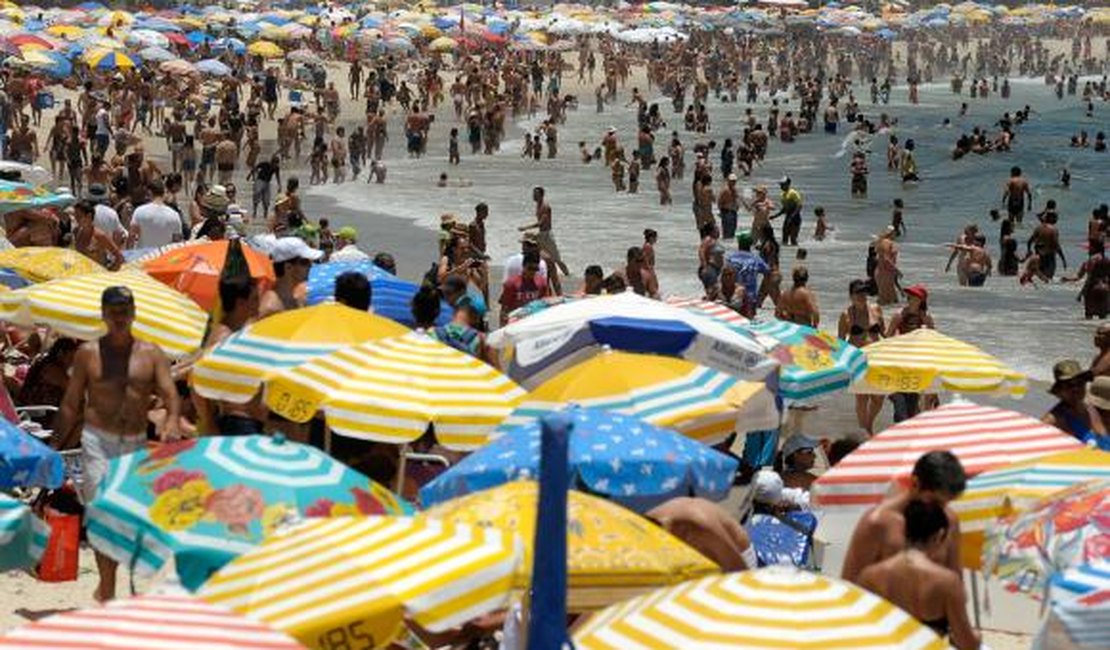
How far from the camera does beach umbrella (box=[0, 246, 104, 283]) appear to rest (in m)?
11.6

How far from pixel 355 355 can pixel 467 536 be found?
9.87 ft

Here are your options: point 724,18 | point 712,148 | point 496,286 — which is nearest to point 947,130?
point 712,148

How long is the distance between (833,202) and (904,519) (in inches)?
1223

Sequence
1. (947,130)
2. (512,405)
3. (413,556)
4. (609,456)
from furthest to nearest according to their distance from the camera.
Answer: (947,130) < (512,405) < (609,456) < (413,556)

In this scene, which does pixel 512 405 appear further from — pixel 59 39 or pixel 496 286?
pixel 59 39

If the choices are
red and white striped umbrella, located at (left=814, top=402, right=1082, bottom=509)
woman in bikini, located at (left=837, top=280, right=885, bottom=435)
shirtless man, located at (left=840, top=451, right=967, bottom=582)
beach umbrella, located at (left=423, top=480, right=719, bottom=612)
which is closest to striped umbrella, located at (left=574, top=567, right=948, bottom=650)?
beach umbrella, located at (left=423, top=480, right=719, bottom=612)

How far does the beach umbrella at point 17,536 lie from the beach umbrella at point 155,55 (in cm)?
3810

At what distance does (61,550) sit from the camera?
347 inches

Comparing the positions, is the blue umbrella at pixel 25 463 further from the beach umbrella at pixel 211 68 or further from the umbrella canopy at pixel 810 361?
the beach umbrella at pixel 211 68

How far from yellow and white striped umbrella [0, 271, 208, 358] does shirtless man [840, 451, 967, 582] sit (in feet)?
13.8

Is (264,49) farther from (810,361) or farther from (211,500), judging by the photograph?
(211,500)

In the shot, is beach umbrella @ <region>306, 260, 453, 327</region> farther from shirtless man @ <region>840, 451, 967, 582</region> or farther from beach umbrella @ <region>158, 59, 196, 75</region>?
beach umbrella @ <region>158, 59, 196, 75</region>

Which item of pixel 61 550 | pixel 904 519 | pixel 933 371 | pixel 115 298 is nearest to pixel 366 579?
pixel 904 519

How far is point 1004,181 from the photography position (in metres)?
41.4
